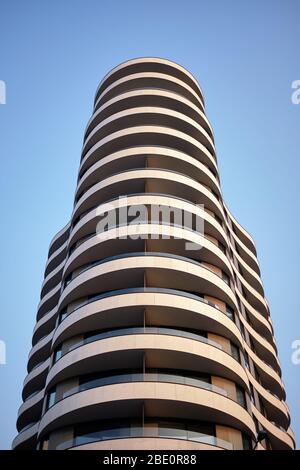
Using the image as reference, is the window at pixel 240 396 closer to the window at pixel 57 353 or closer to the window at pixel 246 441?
the window at pixel 246 441

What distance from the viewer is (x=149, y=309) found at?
32312 mm

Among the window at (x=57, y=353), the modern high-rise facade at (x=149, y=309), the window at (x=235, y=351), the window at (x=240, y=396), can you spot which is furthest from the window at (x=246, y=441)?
the window at (x=57, y=353)

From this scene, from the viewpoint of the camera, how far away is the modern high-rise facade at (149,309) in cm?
2953

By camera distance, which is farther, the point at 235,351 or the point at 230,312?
the point at 230,312

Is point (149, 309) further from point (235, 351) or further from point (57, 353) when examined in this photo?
point (57, 353)

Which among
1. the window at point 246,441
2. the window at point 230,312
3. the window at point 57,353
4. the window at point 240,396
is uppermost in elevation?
the window at point 230,312

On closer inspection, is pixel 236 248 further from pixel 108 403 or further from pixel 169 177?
pixel 108 403

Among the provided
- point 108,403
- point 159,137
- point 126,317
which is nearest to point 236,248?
point 159,137

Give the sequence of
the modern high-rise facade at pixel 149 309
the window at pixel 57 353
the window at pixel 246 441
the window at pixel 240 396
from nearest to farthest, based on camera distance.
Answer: the modern high-rise facade at pixel 149 309
the window at pixel 246 441
the window at pixel 240 396
the window at pixel 57 353

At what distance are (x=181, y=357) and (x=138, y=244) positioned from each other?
9.27m

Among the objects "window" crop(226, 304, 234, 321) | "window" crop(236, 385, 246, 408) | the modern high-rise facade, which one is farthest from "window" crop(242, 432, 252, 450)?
"window" crop(226, 304, 234, 321)

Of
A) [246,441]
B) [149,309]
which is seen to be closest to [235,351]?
[246,441]

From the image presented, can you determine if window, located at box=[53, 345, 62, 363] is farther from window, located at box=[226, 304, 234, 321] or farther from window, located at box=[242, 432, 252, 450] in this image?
window, located at box=[242, 432, 252, 450]

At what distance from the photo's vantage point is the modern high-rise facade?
96.9 ft
